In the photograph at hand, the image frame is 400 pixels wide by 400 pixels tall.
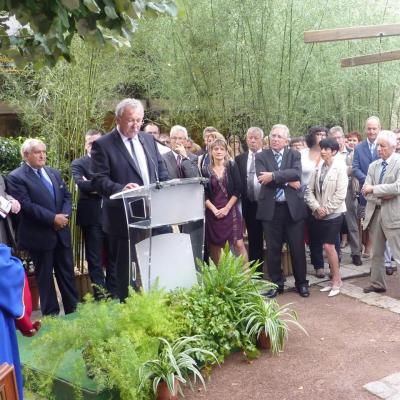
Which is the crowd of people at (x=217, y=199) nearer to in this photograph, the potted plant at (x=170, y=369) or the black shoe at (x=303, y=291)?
the black shoe at (x=303, y=291)

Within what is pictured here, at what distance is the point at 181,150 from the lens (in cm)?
558

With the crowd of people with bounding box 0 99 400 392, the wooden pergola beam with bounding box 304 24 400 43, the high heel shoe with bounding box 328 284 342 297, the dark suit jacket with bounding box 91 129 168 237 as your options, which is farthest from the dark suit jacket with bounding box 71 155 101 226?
the wooden pergola beam with bounding box 304 24 400 43

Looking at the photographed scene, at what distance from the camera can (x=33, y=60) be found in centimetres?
273

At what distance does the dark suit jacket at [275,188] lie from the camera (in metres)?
5.30

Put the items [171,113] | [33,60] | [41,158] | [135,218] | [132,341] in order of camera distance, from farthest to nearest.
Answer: [171,113]
[41,158]
[135,218]
[132,341]
[33,60]

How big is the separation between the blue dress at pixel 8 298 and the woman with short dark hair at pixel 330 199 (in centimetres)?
340

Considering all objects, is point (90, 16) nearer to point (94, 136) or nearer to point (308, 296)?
point (94, 136)

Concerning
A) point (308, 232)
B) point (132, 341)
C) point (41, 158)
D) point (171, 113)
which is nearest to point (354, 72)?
point (171, 113)

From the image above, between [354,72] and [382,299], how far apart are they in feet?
14.0

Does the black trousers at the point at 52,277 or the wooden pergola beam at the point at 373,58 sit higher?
the wooden pergola beam at the point at 373,58

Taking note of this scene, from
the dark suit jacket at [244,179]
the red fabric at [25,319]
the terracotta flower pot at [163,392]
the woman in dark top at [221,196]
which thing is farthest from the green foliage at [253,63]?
the red fabric at [25,319]

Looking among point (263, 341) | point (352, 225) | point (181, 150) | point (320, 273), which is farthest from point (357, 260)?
point (263, 341)

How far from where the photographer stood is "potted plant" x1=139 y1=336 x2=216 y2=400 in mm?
3219

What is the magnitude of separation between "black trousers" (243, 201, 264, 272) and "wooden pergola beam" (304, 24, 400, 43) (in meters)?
1.69
